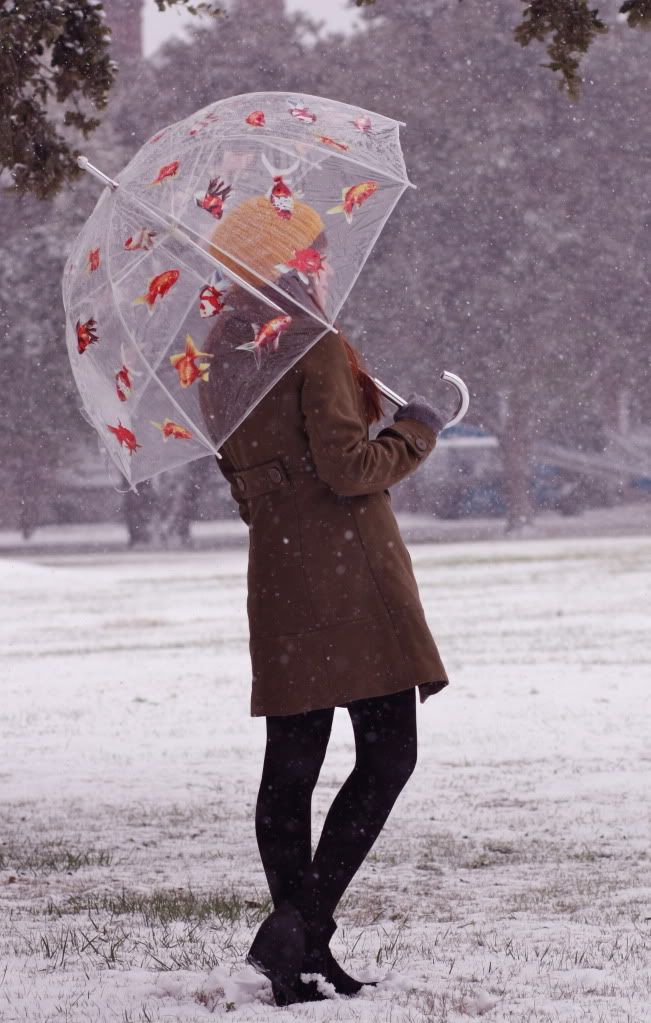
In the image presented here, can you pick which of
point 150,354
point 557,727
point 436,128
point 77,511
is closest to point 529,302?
point 436,128

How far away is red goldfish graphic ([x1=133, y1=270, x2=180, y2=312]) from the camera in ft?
12.7

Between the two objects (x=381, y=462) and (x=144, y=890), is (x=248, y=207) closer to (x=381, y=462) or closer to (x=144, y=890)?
(x=381, y=462)

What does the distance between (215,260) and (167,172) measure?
341 mm

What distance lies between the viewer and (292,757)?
3635 mm

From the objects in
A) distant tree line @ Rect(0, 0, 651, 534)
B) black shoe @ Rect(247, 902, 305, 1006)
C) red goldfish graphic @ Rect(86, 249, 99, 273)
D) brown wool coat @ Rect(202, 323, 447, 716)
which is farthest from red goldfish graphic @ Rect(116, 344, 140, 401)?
distant tree line @ Rect(0, 0, 651, 534)

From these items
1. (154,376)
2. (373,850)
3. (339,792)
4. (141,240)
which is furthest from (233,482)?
(373,850)

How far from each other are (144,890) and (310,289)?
263cm

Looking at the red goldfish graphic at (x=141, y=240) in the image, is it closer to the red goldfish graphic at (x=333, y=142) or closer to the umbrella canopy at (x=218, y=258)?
the umbrella canopy at (x=218, y=258)

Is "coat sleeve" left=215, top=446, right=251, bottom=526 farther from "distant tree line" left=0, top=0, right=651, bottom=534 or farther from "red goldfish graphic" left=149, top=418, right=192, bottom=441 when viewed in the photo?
"distant tree line" left=0, top=0, right=651, bottom=534

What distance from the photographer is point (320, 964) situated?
3646mm

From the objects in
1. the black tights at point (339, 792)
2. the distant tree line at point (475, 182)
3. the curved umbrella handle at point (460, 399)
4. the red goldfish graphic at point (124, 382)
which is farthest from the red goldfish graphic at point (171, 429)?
the distant tree line at point (475, 182)

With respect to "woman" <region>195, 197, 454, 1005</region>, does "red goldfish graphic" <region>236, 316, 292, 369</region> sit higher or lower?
higher

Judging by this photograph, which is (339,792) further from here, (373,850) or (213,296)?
(373,850)

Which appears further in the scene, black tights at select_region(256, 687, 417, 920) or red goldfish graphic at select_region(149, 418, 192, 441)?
red goldfish graphic at select_region(149, 418, 192, 441)
